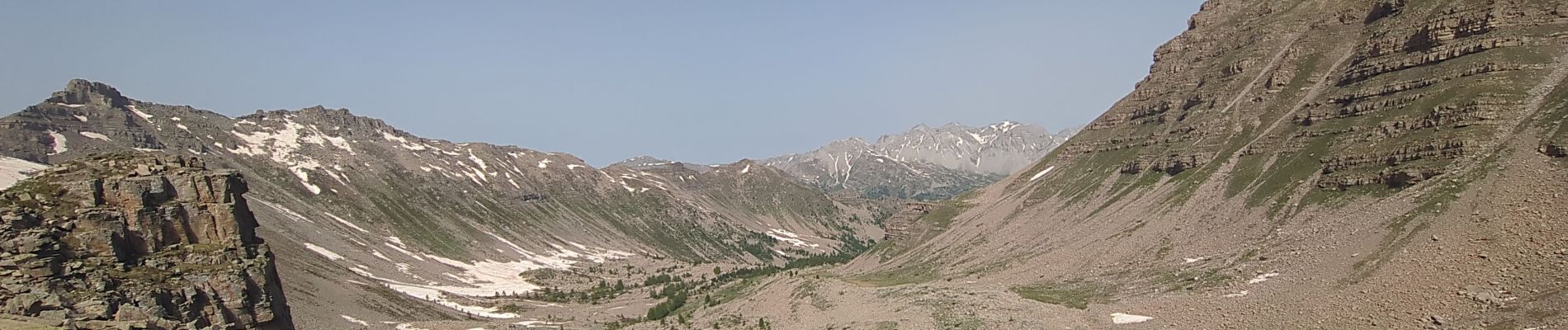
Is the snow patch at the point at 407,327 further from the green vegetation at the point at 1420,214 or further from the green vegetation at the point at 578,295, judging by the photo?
the green vegetation at the point at 1420,214

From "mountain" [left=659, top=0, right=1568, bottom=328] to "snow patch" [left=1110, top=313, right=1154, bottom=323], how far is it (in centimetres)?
25

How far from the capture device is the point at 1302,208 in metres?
69.5

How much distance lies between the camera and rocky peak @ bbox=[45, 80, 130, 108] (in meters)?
A: 188

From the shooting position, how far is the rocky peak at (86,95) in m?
188

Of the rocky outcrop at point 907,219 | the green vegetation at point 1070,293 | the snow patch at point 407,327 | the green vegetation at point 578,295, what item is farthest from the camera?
the rocky outcrop at point 907,219

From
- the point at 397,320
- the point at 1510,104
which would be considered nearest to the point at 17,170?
the point at 397,320

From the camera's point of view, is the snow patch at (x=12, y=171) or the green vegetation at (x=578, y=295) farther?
the green vegetation at (x=578, y=295)

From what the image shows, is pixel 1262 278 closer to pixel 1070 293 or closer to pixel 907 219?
pixel 1070 293

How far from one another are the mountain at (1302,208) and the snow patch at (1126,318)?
249 millimetres

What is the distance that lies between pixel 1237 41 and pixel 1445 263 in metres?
94.1

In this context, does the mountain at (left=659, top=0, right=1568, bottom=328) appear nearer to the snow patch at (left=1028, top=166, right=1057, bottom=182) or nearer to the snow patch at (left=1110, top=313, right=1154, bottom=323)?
the snow patch at (left=1110, top=313, right=1154, bottom=323)

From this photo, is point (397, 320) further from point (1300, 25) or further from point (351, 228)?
point (1300, 25)

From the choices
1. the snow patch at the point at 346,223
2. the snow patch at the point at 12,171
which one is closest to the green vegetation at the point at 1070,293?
the snow patch at the point at 12,171

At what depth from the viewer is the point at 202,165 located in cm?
3731
